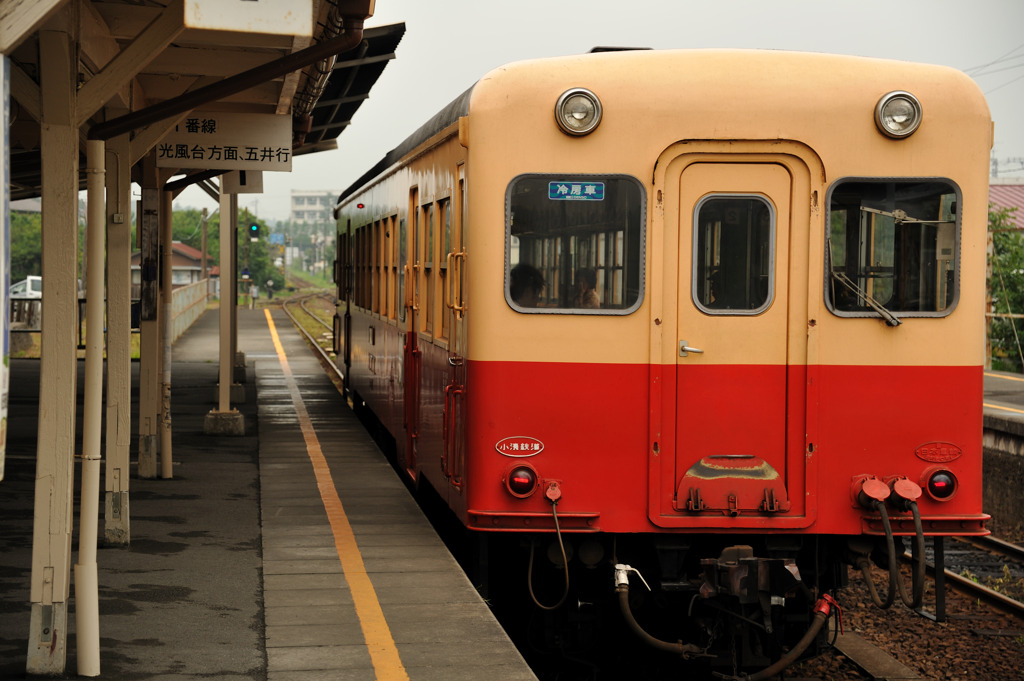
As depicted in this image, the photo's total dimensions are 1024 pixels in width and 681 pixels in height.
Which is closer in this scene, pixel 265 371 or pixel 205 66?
pixel 205 66

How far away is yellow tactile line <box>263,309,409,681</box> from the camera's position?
18.1 feet

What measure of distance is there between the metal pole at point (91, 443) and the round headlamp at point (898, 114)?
3.72m

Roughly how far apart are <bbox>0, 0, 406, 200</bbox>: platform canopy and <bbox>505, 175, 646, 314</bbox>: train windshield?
1194 millimetres

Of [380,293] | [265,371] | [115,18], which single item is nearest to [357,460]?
[380,293]

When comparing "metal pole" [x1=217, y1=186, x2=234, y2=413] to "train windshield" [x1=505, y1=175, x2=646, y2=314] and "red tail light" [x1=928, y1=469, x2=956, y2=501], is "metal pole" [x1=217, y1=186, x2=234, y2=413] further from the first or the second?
"red tail light" [x1=928, y1=469, x2=956, y2=501]

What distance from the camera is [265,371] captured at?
23453 millimetres

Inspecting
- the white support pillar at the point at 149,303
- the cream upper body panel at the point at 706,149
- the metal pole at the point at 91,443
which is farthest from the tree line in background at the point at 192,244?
the metal pole at the point at 91,443

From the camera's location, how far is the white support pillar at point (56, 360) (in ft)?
16.8

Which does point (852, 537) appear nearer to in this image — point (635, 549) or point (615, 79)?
point (635, 549)

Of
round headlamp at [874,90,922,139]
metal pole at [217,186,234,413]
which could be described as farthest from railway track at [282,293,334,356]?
round headlamp at [874,90,922,139]

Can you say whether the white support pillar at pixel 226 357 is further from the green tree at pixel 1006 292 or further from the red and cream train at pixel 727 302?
the green tree at pixel 1006 292

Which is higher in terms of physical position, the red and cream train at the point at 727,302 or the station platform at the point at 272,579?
the red and cream train at the point at 727,302

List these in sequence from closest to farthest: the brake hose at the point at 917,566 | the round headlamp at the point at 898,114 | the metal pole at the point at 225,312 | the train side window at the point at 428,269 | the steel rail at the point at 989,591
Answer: the brake hose at the point at 917,566, the round headlamp at the point at 898,114, the train side window at the point at 428,269, the steel rail at the point at 989,591, the metal pole at the point at 225,312

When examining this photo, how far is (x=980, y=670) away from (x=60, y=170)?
19.8ft
